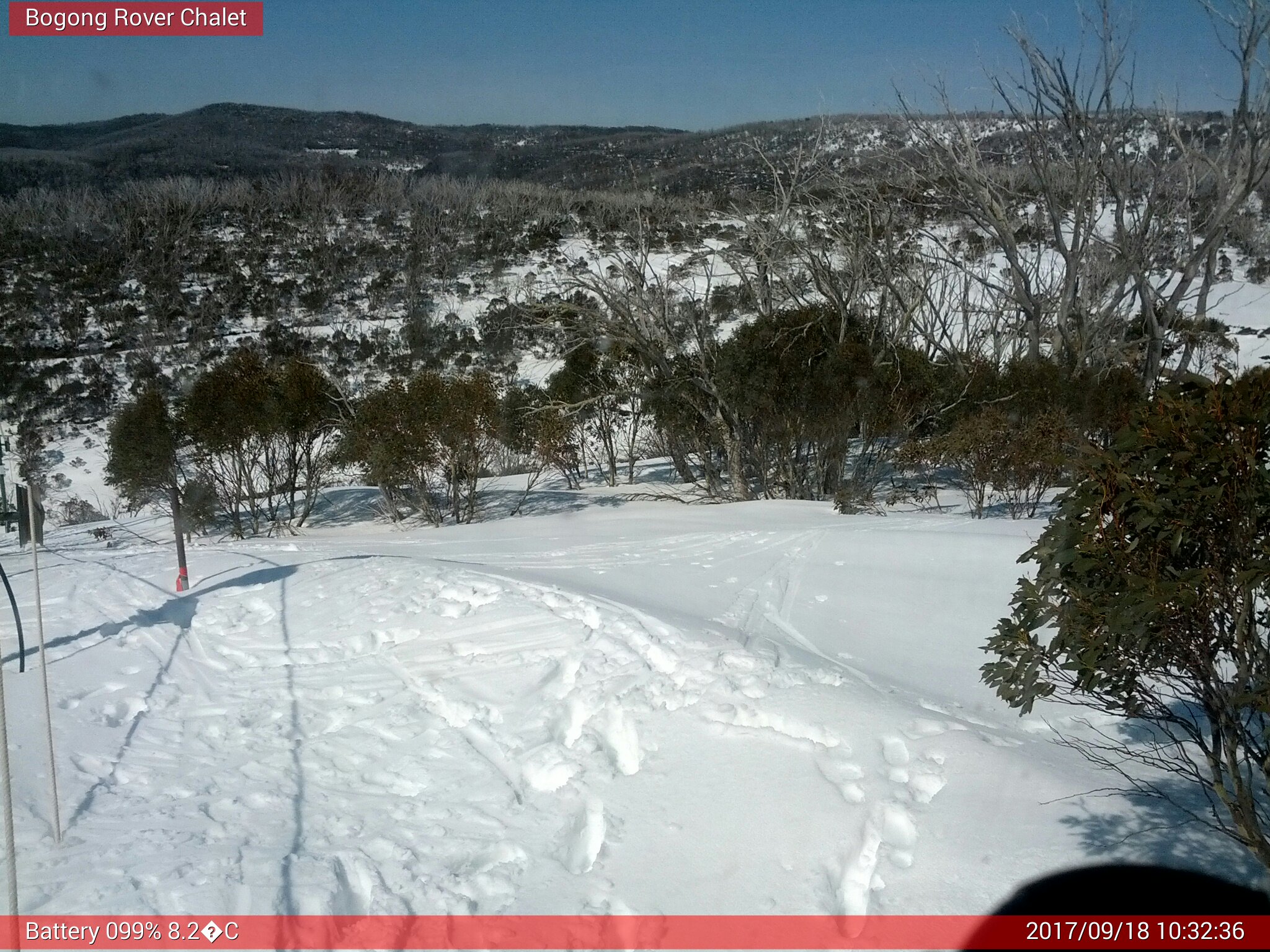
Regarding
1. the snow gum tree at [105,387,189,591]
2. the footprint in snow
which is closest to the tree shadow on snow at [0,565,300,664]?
the footprint in snow

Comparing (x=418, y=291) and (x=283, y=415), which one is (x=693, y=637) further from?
(x=418, y=291)

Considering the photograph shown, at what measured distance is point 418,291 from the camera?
38.2 metres

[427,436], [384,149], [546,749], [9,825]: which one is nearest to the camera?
[9,825]

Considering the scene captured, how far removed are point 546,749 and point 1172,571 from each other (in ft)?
11.4

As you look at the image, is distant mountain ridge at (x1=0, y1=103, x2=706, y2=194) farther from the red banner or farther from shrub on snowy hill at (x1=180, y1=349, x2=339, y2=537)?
the red banner

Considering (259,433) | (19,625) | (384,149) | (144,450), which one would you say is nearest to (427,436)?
(259,433)

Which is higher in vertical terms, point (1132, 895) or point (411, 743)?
point (1132, 895)

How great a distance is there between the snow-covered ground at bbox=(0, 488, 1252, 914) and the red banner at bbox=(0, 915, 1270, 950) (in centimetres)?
8

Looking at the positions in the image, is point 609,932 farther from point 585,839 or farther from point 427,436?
point 427,436

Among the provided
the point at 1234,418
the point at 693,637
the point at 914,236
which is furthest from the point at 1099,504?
the point at 914,236

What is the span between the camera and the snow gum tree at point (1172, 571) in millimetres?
2826

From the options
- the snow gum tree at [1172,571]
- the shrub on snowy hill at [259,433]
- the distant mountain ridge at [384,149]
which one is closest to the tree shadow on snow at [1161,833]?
the snow gum tree at [1172,571]

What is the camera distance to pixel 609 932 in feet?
12.1

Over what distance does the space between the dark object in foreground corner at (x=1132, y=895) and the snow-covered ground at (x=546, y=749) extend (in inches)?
3.7
